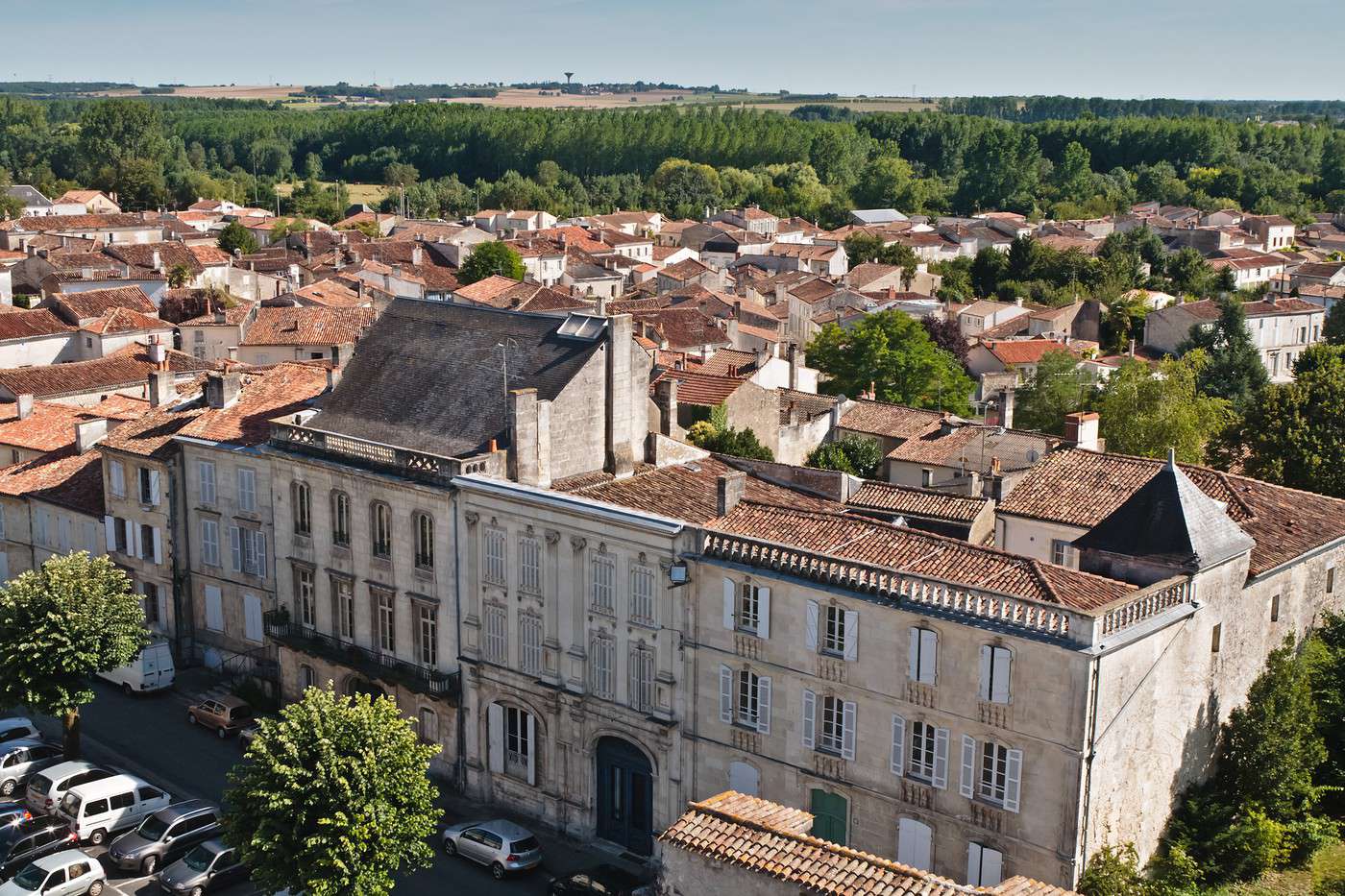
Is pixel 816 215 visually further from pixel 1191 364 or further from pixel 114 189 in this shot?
pixel 1191 364

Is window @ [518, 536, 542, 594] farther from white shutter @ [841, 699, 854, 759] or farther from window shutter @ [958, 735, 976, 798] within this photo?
window shutter @ [958, 735, 976, 798]

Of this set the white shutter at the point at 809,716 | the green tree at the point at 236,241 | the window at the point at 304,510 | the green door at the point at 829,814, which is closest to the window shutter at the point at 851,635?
the white shutter at the point at 809,716

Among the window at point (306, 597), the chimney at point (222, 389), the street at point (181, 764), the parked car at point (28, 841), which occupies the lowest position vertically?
the street at point (181, 764)

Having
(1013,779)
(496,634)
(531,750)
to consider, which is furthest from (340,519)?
(1013,779)

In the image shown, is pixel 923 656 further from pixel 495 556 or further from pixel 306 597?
pixel 306 597

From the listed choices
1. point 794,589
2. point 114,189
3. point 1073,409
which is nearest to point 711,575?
point 794,589

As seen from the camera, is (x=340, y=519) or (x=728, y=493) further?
(x=340, y=519)

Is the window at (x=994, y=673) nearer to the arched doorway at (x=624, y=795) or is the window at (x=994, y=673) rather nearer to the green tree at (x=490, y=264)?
the arched doorway at (x=624, y=795)
